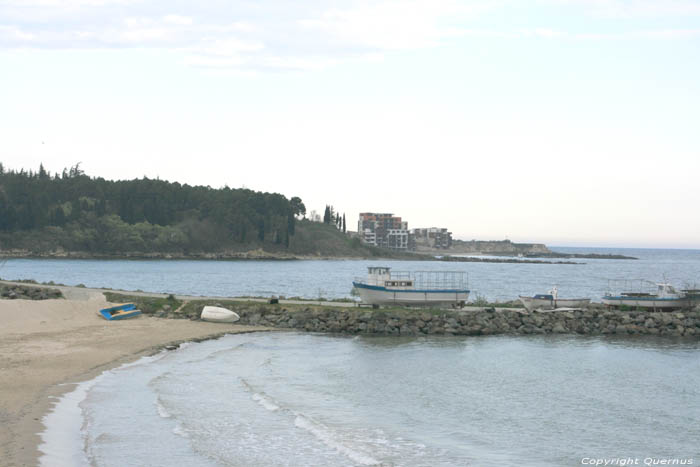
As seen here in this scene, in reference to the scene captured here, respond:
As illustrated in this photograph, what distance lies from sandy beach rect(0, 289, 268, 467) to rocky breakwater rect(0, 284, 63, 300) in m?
1.54

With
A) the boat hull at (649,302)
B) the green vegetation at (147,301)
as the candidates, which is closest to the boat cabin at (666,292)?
the boat hull at (649,302)

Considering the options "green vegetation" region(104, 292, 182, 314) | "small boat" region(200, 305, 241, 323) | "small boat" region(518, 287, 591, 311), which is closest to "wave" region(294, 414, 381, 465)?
"small boat" region(200, 305, 241, 323)

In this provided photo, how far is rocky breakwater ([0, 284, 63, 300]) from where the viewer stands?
5350 cm

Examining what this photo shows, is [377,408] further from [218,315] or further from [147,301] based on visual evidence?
[147,301]

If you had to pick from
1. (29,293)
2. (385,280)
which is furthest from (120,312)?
(385,280)

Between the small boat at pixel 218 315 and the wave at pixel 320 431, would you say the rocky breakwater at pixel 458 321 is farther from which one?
the wave at pixel 320 431

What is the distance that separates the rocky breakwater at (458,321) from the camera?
43906mm

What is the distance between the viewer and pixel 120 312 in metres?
44.1

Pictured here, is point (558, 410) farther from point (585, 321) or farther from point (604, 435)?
point (585, 321)

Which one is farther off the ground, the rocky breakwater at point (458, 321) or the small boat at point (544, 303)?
the small boat at point (544, 303)

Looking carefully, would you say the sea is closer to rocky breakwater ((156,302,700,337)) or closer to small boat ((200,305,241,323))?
rocky breakwater ((156,302,700,337))

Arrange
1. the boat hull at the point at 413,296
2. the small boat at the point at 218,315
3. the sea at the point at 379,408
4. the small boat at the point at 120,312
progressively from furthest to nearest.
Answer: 1. the boat hull at the point at 413,296
2. the small boat at the point at 218,315
3. the small boat at the point at 120,312
4. the sea at the point at 379,408

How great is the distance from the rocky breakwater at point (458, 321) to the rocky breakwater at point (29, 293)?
12886 millimetres

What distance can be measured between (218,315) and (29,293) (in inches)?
785
